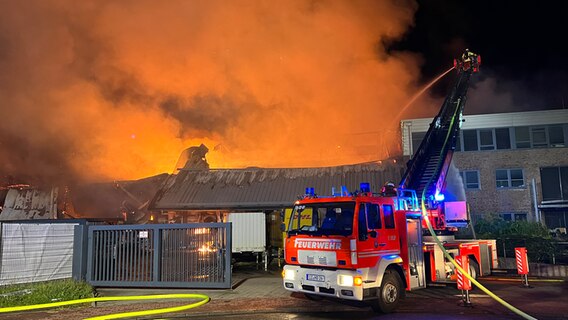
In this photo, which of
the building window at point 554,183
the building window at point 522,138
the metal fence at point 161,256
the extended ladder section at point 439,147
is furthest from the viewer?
the building window at point 522,138

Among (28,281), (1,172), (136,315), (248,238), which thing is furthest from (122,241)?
(1,172)

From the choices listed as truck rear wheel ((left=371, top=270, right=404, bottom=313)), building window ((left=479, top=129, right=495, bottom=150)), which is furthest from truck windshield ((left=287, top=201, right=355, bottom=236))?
building window ((left=479, top=129, right=495, bottom=150))

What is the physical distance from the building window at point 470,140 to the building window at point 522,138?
2.31 metres

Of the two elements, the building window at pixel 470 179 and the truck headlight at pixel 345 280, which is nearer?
the truck headlight at pixel 345 280

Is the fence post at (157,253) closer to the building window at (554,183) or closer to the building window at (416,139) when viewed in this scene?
the building window at (416,139)

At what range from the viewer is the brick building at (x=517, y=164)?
2222cm

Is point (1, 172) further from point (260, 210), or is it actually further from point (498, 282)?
point (498, 282)

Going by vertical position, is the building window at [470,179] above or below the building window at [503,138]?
below

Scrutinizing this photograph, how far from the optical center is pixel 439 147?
12.3 m

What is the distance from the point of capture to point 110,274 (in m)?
10.5

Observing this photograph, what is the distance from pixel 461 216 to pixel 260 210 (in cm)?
1101

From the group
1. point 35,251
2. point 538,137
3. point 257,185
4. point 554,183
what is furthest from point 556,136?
point 35,251

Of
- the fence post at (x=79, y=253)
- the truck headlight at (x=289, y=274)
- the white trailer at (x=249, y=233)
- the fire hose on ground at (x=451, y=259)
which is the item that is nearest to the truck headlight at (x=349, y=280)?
the truck headlight at (x=289, y=274)

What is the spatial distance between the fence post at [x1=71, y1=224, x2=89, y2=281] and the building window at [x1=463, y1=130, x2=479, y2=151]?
20.9 m
